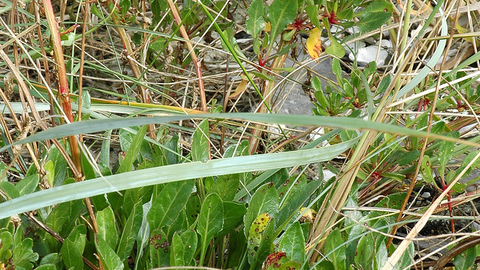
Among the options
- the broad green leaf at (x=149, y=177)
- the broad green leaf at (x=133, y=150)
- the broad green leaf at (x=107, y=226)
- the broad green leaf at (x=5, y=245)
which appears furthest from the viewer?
the broad green leaf at (x=133, y=150)

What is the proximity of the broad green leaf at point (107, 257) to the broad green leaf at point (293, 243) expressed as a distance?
0.31 metres

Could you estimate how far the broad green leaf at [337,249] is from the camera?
37.8 inches

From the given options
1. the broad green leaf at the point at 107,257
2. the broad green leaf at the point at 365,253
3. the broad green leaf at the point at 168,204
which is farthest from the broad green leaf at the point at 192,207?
the broad green leaf at the point at 365,253

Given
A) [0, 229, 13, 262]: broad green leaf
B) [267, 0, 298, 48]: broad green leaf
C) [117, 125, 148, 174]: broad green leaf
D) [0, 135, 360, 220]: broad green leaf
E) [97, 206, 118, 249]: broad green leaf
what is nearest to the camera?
[0, 135, 360, 220]: broad green leaf

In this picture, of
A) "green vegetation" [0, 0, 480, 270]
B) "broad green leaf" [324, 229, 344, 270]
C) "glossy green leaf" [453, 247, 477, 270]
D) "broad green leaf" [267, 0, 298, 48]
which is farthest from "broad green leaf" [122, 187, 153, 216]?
"glossy green leaf" [453, 247, 477, 270]

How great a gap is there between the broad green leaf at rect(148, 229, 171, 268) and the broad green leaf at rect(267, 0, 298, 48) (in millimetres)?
652

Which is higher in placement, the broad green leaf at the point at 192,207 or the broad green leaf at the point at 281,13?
the broad green leaf at the point at 281,13

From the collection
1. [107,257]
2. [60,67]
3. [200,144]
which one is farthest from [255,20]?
[107,257]

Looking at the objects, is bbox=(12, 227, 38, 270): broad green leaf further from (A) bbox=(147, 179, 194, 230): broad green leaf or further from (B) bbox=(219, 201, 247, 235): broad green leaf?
(B) bbox=(219, 201, 247, 235): broad green leaf

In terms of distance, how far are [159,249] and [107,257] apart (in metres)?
0.11

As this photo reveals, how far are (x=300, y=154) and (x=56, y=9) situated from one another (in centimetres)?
170

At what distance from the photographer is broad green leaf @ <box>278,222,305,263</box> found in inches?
37.2

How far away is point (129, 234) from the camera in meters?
0.98

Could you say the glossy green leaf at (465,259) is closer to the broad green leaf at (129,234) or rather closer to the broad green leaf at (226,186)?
the broad green leaf at (226,186)
